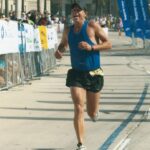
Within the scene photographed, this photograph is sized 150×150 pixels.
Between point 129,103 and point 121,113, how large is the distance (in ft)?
5.02

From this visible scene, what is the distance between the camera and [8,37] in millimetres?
16141

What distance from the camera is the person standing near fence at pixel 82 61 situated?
834 cm

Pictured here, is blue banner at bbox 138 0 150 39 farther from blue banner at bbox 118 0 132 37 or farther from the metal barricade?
the metal barricade

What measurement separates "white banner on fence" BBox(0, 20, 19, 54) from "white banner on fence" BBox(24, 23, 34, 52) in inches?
52.0

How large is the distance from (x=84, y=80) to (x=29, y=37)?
10545mm

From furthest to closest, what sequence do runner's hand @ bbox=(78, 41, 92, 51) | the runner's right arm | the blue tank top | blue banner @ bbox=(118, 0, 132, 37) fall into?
blue banner @ bbox=(118, 0, 132, 37)
the runner's right arm
the blue tank top
runner's hand @ bbox=(78, 41, 92, 51)

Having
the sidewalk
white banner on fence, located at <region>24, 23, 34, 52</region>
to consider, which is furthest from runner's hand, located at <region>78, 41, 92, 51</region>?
white banner on fence, located at <region>24, 23, 34, 52</region>

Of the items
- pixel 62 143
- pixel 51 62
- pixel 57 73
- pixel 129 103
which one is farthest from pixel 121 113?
pixel 51 62

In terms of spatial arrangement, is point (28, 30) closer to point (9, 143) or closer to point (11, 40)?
point (11, 40)

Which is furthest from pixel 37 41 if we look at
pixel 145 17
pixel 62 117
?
pixel 145 17

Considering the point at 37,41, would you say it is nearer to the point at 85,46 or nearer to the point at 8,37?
the point at 8,37

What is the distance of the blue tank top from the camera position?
8.42 metres

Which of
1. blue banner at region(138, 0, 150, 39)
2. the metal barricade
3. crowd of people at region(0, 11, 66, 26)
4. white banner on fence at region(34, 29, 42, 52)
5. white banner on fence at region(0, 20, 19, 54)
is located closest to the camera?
white banner on fence at region(0, 20, 19, 54)

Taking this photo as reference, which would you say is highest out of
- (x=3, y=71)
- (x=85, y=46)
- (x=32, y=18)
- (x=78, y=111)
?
(x=32, y=18)
